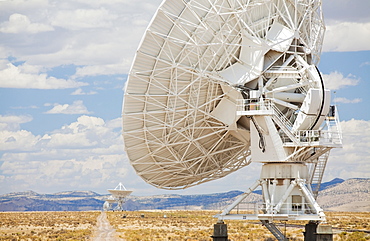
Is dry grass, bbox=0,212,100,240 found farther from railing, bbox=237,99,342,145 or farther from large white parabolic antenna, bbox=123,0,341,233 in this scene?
railing, bbox=237,99,342,145

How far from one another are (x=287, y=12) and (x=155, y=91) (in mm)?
8218

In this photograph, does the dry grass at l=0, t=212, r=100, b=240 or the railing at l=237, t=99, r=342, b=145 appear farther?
the dry grass at l=0, t=212, r=100, b=240

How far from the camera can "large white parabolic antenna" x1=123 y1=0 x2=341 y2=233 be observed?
3111 cm

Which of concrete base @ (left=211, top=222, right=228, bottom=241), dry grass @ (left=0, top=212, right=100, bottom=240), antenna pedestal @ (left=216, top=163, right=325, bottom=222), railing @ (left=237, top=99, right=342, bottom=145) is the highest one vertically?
railing @ (left=237, top=99, right=342, bottom=145)

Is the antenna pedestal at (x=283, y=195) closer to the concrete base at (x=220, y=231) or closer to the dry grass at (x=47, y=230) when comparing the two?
the concrete base at (x=220, y=231)

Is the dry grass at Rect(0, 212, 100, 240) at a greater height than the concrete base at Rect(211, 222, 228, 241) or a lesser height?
lesser

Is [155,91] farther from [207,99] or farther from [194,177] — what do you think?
[194,177]

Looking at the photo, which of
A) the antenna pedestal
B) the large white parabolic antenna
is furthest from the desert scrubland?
the large white parabolic antenna

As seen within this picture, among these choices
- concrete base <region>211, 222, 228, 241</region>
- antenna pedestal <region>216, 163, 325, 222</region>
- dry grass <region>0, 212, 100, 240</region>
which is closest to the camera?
antenna pedestal <region>216, 163, 325, 222</region>

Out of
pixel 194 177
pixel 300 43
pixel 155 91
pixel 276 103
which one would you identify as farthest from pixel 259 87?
pixel 194 177

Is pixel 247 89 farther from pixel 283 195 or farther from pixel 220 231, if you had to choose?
pixel 220 231

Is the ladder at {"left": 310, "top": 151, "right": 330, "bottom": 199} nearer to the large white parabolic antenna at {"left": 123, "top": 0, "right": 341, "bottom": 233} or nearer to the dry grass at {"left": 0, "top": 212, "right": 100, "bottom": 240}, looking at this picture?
the large white parabolic antenna at {"left": 123, "top": 0, "right": 341, "bottom": 233}

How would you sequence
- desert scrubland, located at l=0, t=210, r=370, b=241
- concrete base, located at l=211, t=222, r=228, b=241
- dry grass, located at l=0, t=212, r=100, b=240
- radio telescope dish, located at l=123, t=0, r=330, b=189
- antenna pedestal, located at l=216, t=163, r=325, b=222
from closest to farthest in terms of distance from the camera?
radio telescope dish, located at l=123, t=0, r=330, b=189, antenna pedestal, located at l=216, t=163, r=325, b=222, concrete base, located at l=211, t=222, r=228, b=241, desert scrubland, located at l=0, t=210, r=370, b=241, dry grass, located at l=0, t=212, r=100, b=240

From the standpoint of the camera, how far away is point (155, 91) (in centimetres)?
3272
